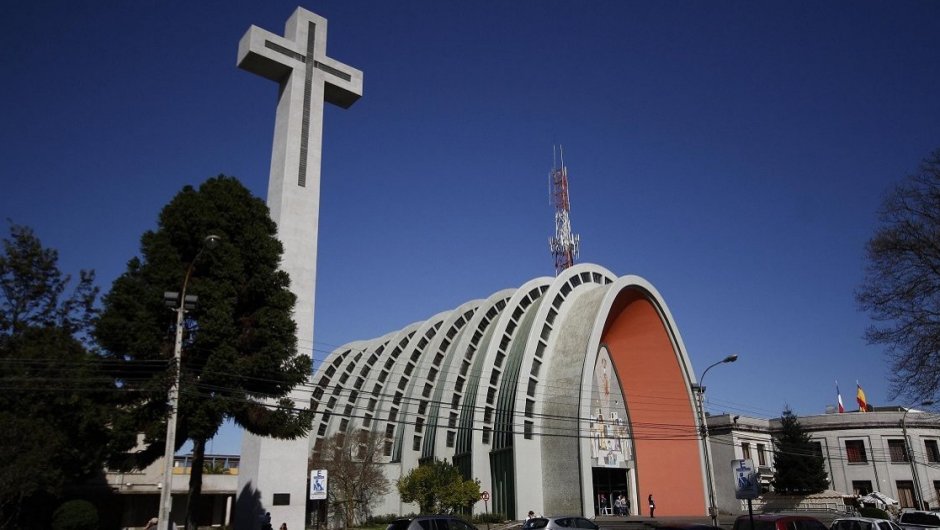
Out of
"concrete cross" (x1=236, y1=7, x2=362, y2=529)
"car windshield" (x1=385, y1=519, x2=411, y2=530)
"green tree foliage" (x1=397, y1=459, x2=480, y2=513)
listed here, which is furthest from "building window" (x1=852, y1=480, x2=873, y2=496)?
"car windshield" (x1=385, y1=519, x2=411, y2=530)

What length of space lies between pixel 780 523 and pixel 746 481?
68.5 inches

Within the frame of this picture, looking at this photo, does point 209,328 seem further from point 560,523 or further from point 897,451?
point 897,451

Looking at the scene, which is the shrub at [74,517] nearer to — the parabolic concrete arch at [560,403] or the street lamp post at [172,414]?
the street lamp post at [172,414]

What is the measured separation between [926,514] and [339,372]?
191 ft

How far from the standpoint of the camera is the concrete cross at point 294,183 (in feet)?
102

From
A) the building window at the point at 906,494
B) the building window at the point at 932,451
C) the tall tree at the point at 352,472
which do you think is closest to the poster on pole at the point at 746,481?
the tall tree at the point at 352,472

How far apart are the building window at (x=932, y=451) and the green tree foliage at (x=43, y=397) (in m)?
60.7

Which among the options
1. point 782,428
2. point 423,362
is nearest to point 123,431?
point 423,362

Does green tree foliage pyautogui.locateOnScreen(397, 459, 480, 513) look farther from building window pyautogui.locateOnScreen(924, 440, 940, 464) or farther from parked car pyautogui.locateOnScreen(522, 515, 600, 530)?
building window pyautogui.locateOnScreen(924, 440, 940, 464)

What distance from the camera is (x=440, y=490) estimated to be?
41094mm

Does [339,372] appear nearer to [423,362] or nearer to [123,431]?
[423,362]

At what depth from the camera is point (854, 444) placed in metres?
58.4

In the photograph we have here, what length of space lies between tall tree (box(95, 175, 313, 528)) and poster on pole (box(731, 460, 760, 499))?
1514 cm

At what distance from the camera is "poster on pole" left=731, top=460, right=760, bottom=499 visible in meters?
17.7
